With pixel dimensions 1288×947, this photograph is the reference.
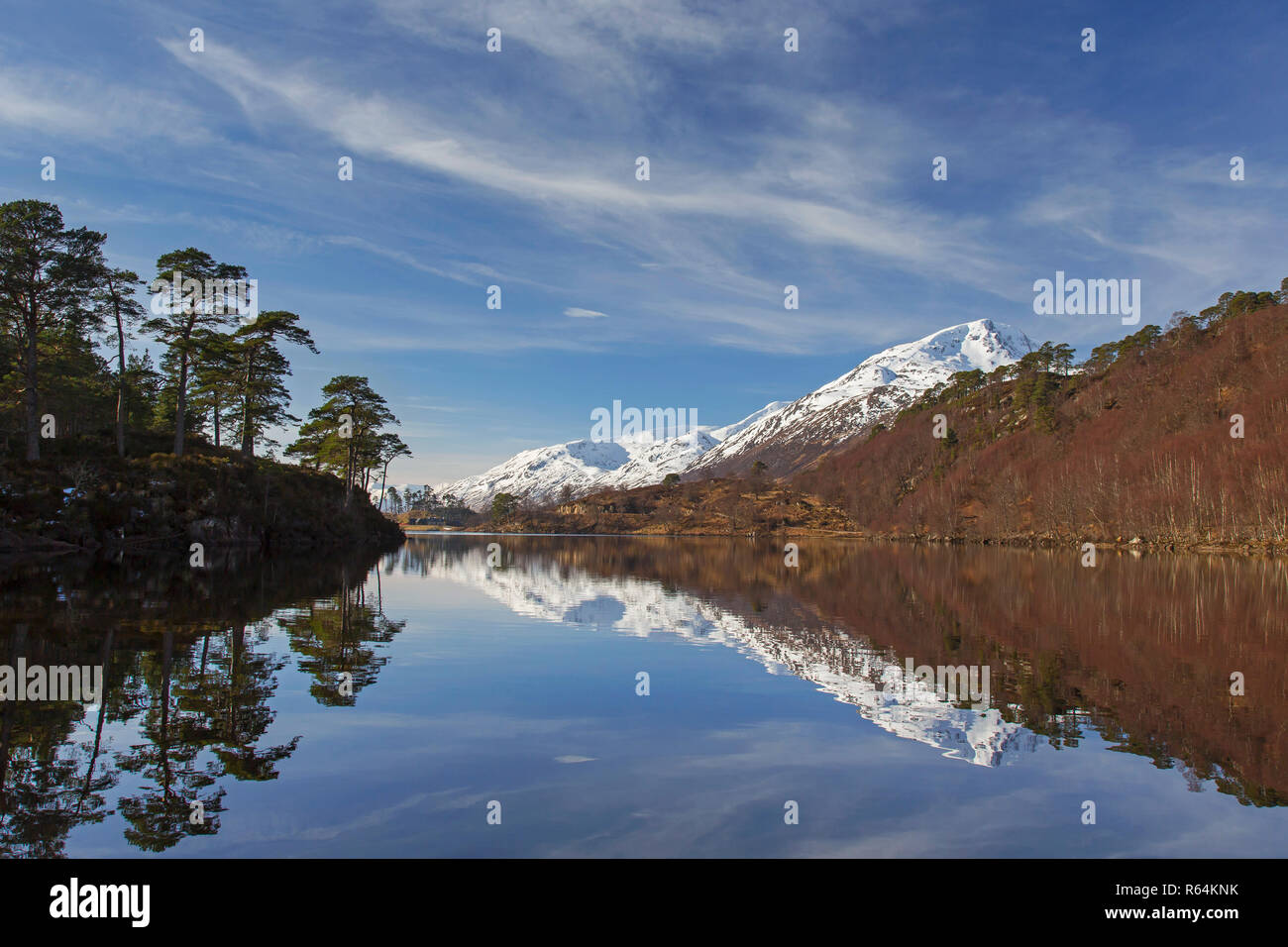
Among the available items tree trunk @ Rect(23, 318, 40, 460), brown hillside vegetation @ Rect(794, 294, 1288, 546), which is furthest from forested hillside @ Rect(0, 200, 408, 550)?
brown hillside vegetation @ Rect(794, 294, 1288, 546)

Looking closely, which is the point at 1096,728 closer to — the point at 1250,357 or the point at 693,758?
the point at 693,758

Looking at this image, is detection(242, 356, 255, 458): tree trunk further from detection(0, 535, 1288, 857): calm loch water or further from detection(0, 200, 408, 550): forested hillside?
detection(0, 535, 1288, 857): calm loch water

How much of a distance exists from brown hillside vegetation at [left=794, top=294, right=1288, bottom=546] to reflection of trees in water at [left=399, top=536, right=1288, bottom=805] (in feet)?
196

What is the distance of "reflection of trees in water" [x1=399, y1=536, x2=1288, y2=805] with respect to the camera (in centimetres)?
1145

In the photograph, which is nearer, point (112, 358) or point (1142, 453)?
point (112, 358)

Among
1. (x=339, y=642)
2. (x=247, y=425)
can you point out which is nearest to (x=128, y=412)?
(x=247, y=425)

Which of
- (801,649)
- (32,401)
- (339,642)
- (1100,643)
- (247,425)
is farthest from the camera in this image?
(247,425)

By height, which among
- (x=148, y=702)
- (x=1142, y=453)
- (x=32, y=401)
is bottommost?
(x=148, y=702)

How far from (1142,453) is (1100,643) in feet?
417

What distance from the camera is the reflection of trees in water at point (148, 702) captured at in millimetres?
7949

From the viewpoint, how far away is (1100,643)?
20.2 metres

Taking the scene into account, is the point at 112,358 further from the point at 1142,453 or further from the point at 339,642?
the point at 1142,453
